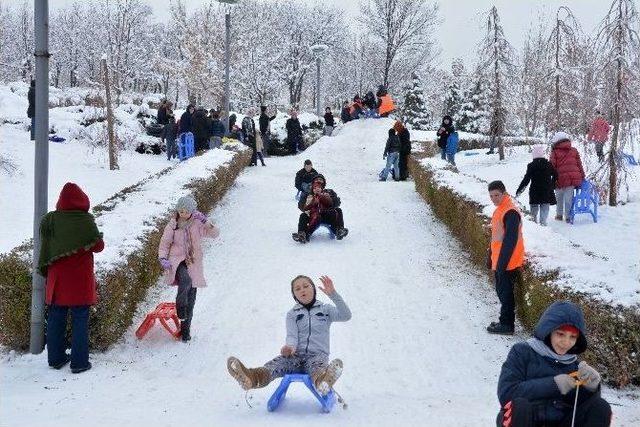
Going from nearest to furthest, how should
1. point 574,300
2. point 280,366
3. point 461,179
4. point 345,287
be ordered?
point 280,366 < point 574,300 < point 345,287 < point 461,179

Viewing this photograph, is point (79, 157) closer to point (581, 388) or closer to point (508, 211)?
point (508, 211)

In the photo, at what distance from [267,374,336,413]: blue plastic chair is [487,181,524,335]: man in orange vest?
2.89 metres

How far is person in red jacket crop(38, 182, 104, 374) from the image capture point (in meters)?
5.79

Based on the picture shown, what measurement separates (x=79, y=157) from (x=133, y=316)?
1688 centimetres

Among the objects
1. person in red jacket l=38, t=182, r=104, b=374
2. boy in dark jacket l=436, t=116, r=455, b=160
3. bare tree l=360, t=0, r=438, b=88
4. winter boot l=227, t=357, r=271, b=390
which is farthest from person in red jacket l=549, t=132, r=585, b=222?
bare tree l=360, t=0, r=438, b=88

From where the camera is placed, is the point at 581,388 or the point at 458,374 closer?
the point at 581,388

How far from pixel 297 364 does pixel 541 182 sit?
7646 mm

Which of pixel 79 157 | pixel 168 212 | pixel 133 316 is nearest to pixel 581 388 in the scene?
pixel 133 316

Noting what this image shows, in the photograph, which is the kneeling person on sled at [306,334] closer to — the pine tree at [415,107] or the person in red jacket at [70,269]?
the person in red jacket at [70,269]

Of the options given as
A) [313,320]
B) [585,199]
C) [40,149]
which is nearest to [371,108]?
[585,199]

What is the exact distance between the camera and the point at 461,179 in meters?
13.3

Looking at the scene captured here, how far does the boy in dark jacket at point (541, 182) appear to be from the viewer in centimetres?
1146

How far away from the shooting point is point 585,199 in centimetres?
1406

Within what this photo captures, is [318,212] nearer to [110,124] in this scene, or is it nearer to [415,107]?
[110,124]
